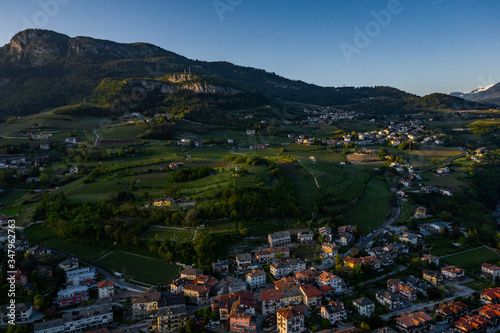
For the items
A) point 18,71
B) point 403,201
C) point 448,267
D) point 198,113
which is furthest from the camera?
point 18,71

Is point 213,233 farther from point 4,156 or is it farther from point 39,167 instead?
point 4,156

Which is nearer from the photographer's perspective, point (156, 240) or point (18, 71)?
point (156, 240)

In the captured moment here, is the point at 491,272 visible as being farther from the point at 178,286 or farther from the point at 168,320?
the point at 168,320

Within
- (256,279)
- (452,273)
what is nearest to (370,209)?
(452,273)

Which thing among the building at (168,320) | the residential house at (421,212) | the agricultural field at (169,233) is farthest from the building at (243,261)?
the residential house at (421,212)

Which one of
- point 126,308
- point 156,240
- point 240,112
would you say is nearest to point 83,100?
point 240,112

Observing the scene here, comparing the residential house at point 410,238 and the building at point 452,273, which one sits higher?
the residential house at point 410,238

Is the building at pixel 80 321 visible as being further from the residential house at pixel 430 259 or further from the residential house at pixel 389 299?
the residential house at pixel 430 259
